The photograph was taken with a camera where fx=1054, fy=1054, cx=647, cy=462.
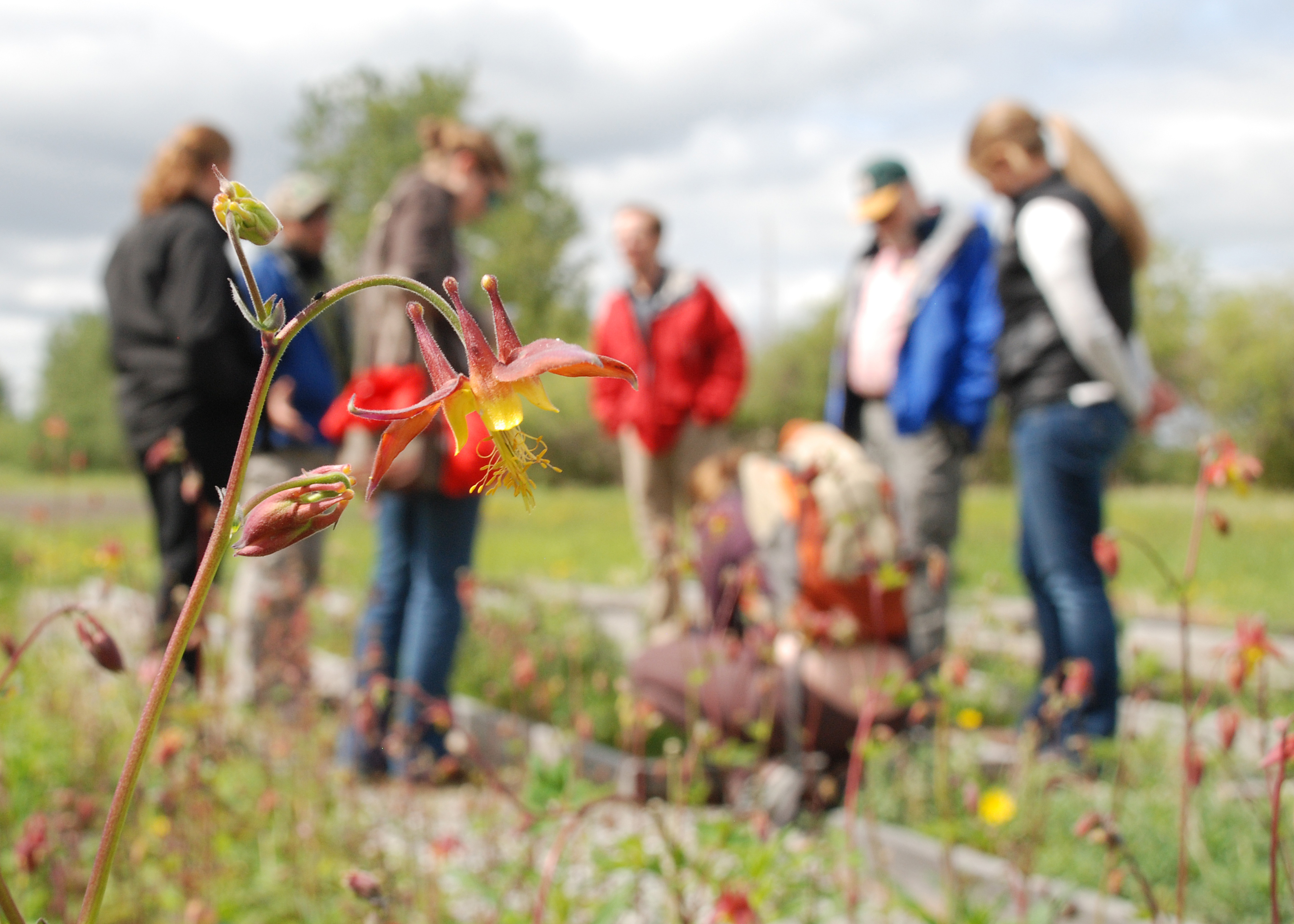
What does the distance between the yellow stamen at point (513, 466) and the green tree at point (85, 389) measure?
117 feet

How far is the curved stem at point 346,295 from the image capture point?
61 centimetres

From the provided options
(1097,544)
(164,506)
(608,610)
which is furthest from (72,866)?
(608,610)

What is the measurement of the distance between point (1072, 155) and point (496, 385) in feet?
10.2

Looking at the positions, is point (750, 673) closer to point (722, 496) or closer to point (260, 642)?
point (722, 496)

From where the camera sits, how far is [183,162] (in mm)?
3420

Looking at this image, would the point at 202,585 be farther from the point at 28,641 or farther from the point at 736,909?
the point at 736,909

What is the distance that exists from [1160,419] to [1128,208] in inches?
27.4

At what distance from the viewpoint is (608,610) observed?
602 centimetres

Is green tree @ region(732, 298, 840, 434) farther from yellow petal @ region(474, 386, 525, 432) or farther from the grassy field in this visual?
yellow petal @ region(474, 386, 525, 432)

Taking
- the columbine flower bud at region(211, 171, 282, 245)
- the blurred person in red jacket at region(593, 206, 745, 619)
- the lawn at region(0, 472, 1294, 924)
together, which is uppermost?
the blurred person in red jacket at region(593, 206, 745, 619)

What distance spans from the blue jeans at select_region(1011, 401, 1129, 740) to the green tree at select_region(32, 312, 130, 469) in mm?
34192

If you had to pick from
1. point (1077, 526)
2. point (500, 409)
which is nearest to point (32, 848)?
point (500, 409)

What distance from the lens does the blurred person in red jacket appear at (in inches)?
196

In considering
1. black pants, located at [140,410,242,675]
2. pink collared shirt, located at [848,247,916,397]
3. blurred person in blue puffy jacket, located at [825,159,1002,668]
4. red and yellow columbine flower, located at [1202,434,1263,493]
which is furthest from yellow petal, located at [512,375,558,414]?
pink collared shirt, located at [848,247,916,397]
